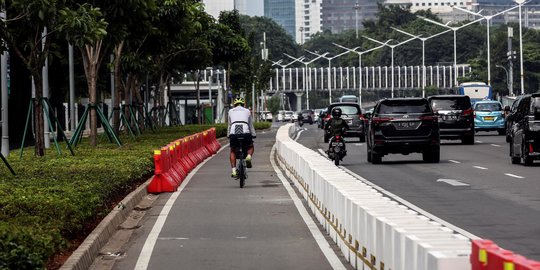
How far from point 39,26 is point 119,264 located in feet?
33.4

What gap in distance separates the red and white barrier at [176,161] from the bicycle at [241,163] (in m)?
1.29

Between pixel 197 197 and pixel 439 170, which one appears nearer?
pixel 197 197

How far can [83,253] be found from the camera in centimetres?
1420

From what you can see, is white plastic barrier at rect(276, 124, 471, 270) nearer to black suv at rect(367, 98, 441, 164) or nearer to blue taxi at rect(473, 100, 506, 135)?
black suv at rect(367, 98, 441, 164)

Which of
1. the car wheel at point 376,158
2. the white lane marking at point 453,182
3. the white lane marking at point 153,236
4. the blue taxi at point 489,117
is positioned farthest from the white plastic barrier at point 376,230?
the blue taxi at point 489,117

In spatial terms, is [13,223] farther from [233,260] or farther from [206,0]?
[206,0]

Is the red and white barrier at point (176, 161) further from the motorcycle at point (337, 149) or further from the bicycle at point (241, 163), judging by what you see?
the motorcycle at point (337, 149)

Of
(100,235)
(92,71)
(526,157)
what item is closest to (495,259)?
(100,235)

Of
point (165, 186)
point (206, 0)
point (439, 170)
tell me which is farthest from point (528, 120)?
point (206, 0)

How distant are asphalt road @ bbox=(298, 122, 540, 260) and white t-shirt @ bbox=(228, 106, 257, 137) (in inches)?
115

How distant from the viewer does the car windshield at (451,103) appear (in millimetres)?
48438

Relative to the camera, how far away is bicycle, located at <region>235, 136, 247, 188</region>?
26594 millimetres

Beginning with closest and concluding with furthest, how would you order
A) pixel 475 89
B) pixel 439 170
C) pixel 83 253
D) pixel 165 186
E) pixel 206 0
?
pixel 83 253
pixel 165 186
pixel 439 170
pixel 475 89
pixel 206 0

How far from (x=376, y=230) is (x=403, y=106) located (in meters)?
25.1
